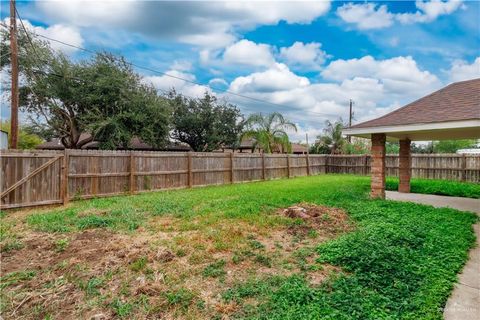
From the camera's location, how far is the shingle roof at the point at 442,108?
7.25 metres

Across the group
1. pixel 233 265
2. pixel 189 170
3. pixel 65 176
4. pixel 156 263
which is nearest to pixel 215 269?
pixel 233 265

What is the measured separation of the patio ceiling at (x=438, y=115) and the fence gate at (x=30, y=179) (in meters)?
8.87

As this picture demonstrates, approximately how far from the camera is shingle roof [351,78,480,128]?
23.8ft

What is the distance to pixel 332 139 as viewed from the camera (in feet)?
85.5

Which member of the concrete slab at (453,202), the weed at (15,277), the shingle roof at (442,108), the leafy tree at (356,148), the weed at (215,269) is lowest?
the weed at (15,277)

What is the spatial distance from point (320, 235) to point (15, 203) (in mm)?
7496

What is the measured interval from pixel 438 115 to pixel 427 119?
315 mm

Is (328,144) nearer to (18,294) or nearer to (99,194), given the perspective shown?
(99,194)

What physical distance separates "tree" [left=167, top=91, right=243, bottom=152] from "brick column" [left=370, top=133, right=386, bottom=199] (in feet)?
58.5

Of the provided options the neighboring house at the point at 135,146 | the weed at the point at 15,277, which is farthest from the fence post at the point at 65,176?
the neighboring house at the point at 135,146

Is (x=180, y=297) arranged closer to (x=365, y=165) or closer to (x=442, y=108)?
(x=442, y=108)

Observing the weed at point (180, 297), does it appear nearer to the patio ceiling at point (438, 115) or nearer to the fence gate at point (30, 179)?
the fence gate at point (30, 179)

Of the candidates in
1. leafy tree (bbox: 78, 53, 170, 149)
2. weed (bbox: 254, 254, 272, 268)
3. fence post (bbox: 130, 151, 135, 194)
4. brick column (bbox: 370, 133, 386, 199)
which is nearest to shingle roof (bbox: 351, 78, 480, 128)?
brick column (bbox: 370, 133, 386, 199)

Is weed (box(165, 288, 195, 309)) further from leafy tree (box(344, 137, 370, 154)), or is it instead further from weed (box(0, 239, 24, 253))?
leafy tree (box(344, 137, 370, 154))
